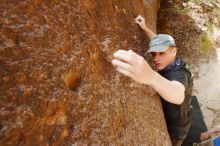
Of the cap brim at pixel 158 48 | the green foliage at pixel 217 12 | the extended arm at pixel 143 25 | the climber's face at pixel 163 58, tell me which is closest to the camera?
the cap brim at pixel 158 48

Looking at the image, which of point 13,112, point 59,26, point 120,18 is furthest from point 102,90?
point 120,18

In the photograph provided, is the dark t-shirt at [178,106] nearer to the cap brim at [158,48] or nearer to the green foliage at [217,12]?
the cap brim at [158,48]

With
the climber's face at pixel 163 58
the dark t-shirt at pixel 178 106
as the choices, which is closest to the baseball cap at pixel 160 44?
the climber's face at pixel 163 58

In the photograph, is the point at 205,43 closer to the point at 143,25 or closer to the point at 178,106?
the point at 143,25

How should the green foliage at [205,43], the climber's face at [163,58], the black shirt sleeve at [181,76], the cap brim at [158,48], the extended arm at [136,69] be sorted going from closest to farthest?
the extended arm at [136,69] → the black shirt sleeve at [181,76] → the cap brim at [158,48] → the climber's face at [163,58] → the green foliage at [205,43]

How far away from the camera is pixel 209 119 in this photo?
5.89 metres

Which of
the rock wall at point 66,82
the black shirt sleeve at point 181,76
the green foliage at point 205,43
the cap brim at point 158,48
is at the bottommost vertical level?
the green foliage at point 205,43

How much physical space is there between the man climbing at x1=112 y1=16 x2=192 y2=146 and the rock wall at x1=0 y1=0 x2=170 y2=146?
0.29 m

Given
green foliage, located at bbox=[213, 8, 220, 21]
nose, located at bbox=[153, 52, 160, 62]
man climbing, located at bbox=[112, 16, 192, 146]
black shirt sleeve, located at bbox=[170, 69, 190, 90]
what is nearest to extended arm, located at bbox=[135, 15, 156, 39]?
man climbing, located at bbox=[112, 16, 192, 146]

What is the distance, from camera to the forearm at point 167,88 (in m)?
2.20

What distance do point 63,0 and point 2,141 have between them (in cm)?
109

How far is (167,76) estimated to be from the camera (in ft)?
10.1

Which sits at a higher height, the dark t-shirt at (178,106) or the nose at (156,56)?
the nose at (156,56)

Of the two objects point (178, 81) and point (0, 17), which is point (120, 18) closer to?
point (178, 81)
